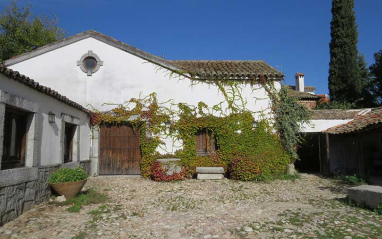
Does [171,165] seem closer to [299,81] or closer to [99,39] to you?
[99,39]

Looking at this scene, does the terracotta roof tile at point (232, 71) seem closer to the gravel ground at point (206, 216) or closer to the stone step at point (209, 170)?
the stone step at point (209, 170)

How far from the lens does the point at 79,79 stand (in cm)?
1158

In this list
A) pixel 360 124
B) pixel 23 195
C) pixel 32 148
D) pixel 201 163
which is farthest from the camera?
pixel 201 163

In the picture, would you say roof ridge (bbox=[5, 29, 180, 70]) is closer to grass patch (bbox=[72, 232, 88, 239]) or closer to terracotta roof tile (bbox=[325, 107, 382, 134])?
terracotta roof tile (bbox=[325, 107, 382, 134])

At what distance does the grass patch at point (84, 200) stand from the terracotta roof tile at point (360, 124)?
9.26 metres

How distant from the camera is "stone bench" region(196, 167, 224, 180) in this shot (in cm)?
1048

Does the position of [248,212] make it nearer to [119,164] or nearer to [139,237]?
[139,237]

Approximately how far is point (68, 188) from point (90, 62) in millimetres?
6640

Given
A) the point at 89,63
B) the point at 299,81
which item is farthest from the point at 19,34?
the point at 299,81

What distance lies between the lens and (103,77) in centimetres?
1162

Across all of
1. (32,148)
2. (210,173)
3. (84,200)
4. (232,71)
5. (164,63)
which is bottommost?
(84,200)

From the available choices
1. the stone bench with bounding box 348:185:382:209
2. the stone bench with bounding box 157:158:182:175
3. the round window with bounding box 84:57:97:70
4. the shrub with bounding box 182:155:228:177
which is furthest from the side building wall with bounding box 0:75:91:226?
the stone bench with bounding box 348:185:382:209

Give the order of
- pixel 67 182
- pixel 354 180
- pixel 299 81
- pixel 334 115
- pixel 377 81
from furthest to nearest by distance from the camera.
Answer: pixel 299 81, pixel 377 81, pixel 334 115, pixel 354 180, pixel 67 182

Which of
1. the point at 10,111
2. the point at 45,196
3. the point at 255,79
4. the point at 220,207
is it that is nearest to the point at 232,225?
the point at 220,207
